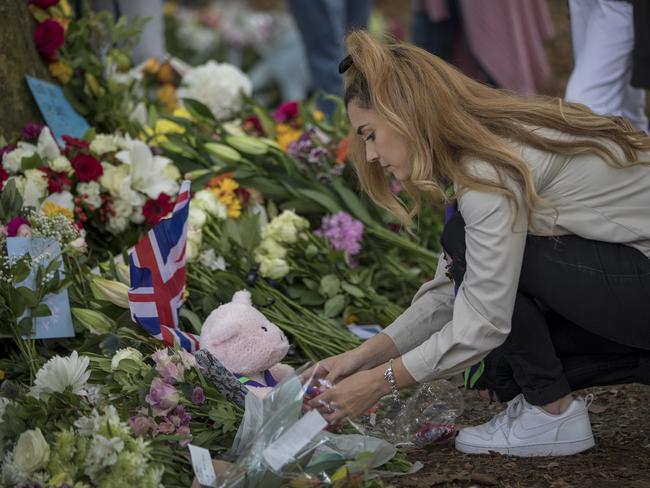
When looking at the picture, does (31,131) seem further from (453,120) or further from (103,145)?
(453,120)

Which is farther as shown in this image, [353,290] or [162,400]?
[353,290]

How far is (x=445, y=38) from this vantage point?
198 inches

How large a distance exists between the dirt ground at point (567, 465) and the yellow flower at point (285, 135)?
138 centimetres

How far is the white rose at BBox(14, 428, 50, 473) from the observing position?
1868 millimetres

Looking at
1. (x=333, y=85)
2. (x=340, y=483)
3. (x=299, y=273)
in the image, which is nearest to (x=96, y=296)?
(x=299, y=273)

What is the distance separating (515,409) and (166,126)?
177 cm

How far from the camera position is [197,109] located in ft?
11.6

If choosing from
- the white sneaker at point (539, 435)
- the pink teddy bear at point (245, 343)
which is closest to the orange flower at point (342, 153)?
the pink teddy bear at point (245, 343)

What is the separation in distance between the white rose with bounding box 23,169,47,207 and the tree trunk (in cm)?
31

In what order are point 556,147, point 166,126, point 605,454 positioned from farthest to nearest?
point 166,126 → point 605,454 → point 556,147

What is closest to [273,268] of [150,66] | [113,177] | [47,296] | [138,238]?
[138,238]

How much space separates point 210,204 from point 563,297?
1207 millimetres

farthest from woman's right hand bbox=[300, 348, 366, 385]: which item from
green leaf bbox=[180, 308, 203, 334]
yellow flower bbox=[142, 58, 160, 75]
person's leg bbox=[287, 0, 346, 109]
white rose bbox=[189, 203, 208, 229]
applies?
person's leg bbox=[287, 0, 346, 109]

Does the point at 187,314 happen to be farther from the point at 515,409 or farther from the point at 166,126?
the point at 166,126
